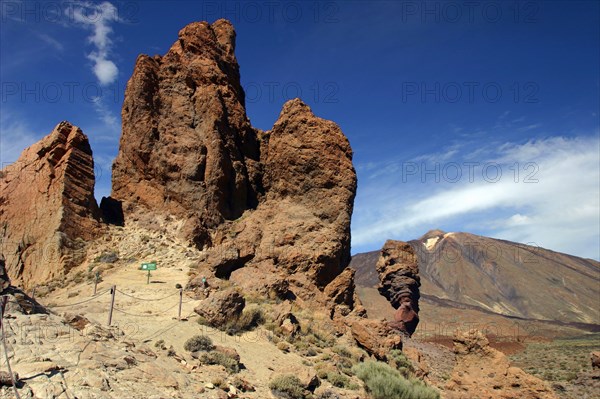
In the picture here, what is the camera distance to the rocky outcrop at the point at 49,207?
19.9 metres

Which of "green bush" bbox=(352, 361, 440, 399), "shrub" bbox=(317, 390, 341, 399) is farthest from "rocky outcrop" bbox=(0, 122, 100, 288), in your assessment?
"green bush" bbox=(352, 361, 440, 399)

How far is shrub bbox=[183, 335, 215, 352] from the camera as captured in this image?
11195 millimetres

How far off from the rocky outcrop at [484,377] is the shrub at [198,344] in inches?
293

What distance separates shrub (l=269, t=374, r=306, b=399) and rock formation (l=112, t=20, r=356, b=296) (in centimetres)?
899

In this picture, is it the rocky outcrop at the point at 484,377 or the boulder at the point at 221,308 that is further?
the boulder at the point at 221,308

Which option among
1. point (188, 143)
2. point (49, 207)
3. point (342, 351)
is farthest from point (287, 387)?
point (188, 143)

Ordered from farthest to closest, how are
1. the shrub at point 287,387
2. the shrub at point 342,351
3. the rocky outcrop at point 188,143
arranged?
1. the rocky outcrop at point 188,143
2. the shrub at point 342,351
3. the shrub at point 287,387

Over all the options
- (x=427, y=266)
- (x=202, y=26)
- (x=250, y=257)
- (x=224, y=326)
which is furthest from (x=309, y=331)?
(x=427, y=266)

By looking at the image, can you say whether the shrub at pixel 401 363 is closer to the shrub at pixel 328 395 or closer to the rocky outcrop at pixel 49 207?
the shrub at pixel 328 395

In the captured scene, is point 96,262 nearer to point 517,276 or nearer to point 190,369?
point 190,369

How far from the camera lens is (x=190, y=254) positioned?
21.0 m

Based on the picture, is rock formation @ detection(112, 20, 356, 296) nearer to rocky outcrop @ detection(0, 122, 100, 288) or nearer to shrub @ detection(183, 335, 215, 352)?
rocky outcrop @ detection(0, 122, 100, 288)

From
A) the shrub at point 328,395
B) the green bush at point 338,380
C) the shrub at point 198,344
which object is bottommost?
the shrub at point 328,395

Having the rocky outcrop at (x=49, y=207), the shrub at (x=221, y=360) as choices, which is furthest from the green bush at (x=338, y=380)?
the rocky outcrop at (x=49, y=207)
